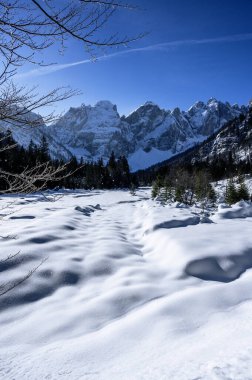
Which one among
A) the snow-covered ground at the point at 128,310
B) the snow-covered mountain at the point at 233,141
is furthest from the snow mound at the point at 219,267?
the snow-covered mountain at the point at 233,141

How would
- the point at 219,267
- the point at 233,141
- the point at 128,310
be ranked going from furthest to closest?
the point at 233,141
the point at 219,267
the point at 128,310

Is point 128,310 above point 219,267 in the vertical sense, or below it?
below

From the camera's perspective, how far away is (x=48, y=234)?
9797 millimetres

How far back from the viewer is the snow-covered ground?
121 inches

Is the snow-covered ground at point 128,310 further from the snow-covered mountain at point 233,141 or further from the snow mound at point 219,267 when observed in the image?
the snow-covered mountain at point 233,141

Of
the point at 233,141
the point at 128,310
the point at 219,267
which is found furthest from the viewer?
the point at 233,141

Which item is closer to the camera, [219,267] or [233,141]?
[219,267]

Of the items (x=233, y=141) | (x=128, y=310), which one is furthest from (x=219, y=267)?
(x=233, y=141)

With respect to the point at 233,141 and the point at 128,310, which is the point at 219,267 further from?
the point at 233,141

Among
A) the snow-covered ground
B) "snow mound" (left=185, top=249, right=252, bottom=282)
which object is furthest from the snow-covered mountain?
"snow mound" (left=185, top=249, right=252, bottom=282)

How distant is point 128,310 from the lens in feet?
16.7

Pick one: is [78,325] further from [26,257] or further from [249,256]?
[249,256]

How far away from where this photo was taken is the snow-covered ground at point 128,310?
307 centimetres

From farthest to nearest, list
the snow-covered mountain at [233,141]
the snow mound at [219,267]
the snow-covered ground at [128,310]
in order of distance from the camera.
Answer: the snow-covered mountain at [233,141], the snow mound at [219,267], the snow-covered ground at [128,310]
